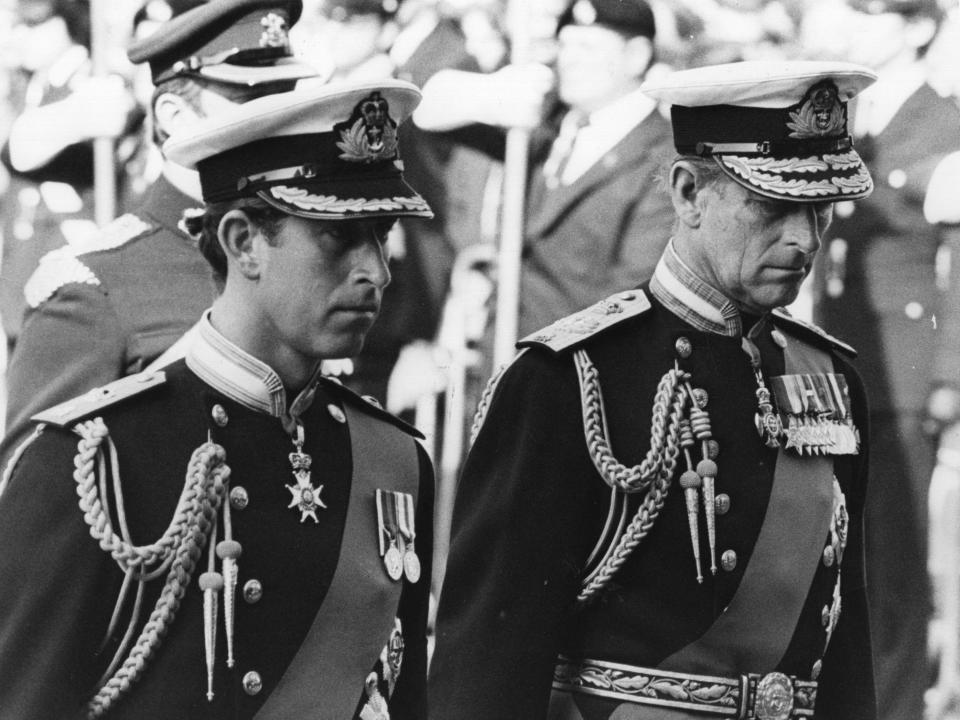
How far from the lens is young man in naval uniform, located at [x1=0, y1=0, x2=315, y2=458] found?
16.5ft

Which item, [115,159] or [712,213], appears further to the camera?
[115,159]

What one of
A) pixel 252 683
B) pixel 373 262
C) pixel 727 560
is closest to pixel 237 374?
pixel 373 262

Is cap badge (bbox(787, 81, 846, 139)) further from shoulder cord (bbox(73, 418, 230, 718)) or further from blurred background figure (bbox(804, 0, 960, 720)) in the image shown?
blurred background figure (bbox(804, 0, 960, 720))

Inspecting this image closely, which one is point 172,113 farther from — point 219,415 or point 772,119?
point 772,119

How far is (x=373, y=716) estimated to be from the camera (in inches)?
146

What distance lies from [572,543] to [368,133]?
2.95 feet

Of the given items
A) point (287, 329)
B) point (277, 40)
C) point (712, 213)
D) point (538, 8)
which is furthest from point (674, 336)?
point (538, 8)

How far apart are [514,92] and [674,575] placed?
2.45 m

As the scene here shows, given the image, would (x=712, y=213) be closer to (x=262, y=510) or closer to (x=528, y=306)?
(x=262, y=510)

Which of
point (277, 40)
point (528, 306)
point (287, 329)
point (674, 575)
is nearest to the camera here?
point (287, 329)

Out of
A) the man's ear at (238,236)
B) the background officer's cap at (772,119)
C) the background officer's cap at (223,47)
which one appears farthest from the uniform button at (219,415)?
the background officer's cap at (223,47)

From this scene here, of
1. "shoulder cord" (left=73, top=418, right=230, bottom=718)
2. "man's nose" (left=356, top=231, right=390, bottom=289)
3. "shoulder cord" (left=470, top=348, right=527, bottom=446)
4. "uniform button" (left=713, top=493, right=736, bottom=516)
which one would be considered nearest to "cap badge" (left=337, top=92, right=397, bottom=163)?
"man's nose" (left=356, top=231, right=390, bottom=289)

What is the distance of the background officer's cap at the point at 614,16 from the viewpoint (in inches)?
235

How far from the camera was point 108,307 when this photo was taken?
16.7 ft
